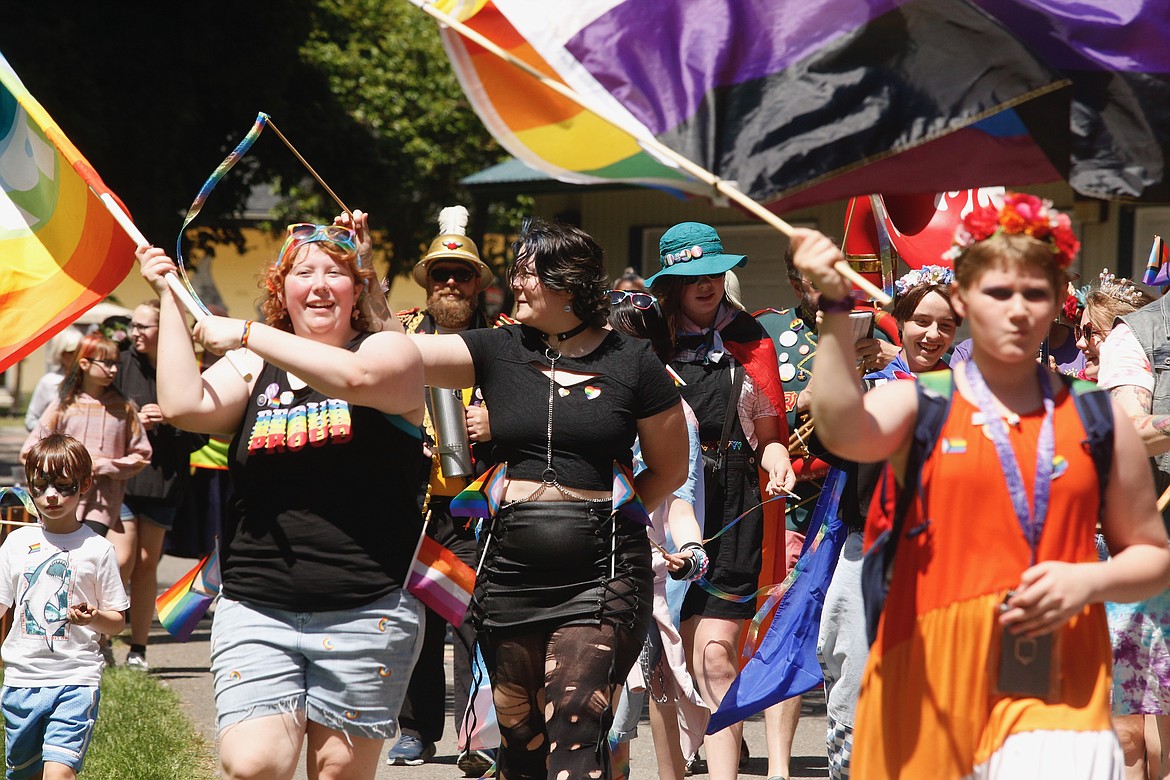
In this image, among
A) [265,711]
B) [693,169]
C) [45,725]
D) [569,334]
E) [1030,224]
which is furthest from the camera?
[45,725]

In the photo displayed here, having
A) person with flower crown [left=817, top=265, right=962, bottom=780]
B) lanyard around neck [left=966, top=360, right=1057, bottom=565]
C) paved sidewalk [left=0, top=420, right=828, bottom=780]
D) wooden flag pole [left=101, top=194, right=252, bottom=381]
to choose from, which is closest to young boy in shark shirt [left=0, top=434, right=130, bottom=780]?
wooden flag pole [left=101, top=194, right=252, bottom=381]

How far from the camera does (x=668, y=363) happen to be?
632 centimetres

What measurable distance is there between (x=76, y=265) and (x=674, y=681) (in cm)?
264

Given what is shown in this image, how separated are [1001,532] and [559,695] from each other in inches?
69.4

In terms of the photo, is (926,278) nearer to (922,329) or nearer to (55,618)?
(922,329)

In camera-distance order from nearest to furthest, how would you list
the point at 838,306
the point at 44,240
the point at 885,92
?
the point at 838,306
the point at 885,92
the point at 44,240

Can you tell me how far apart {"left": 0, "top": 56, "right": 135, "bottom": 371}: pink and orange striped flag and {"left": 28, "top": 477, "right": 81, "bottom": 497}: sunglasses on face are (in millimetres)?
748

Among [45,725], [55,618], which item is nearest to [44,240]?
[55,618]

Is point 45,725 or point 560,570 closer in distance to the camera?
point 560,570

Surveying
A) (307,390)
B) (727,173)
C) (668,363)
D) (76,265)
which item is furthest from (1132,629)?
(76,265)

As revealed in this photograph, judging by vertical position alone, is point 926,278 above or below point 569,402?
above

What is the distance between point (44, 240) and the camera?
16.6 feet

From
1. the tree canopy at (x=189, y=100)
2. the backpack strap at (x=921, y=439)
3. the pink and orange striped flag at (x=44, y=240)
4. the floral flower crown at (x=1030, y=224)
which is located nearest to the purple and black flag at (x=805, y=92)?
the floral flower crown at (x=1030, y=224)

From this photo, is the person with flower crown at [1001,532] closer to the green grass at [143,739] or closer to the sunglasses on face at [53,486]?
the sunglasses on face at [53,486]
